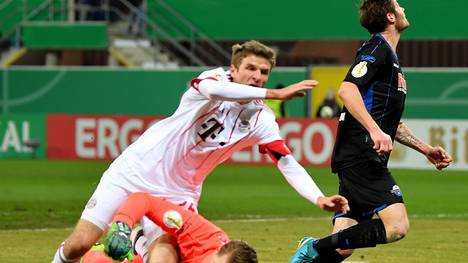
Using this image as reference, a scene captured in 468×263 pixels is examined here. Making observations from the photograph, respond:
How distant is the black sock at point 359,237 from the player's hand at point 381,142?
0.76 meters

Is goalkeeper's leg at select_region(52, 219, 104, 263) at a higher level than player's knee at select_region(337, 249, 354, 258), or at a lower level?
higher

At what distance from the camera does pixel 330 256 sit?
32.9ft

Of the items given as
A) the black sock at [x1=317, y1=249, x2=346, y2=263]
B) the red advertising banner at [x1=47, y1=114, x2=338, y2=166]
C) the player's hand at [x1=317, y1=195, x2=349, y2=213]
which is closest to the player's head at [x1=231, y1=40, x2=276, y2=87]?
the player's hand at [x1=317, y1=195, x2=349, y2=213]

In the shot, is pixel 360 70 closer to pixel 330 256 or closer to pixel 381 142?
pixel 381 142

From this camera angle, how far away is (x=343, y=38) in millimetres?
38656

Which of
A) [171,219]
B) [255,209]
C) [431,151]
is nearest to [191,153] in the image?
[171,219]

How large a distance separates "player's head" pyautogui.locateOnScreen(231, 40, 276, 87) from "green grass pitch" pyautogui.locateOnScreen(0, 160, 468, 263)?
3870mm

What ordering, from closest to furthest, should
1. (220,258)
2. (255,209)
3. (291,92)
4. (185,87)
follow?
(291,92) → (220,258) → (255,209) → (185,87)

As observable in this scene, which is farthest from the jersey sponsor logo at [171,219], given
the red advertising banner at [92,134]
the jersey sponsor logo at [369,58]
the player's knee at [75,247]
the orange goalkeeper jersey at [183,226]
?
the red advertising banner at [92,134]

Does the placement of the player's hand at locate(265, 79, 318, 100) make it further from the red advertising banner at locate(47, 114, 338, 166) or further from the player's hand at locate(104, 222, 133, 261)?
the red advertising banner at locate(47, 114, 338, 166)

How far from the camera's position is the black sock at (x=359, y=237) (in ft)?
31.6

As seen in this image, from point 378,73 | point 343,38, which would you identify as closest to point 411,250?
point 378,73

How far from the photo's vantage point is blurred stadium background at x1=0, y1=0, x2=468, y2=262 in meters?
16.7

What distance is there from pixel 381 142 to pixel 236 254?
143 cm
